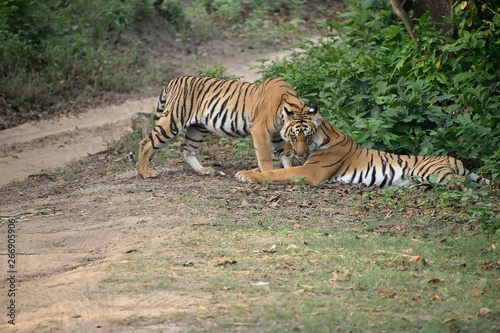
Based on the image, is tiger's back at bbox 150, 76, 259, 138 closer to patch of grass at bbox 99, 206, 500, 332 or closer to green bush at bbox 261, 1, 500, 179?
green bush at bbox 261, 1, 500, 179

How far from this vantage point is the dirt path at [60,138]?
30.4 ft

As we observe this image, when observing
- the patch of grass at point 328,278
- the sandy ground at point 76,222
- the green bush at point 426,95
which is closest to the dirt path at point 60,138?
the sandy ground at point 76,222

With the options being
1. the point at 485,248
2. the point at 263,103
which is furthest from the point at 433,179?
the point at 263,103

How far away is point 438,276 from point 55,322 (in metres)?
2.55

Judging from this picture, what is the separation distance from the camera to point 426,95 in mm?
7445

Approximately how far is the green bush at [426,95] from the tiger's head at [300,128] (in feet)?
2.65

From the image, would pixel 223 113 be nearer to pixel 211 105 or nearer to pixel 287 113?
pixel 211 105

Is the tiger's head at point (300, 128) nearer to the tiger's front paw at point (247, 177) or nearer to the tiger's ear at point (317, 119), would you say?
the tiger's ear at point (317, 119)

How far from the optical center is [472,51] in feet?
24.5

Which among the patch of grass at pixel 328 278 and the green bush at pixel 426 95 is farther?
the green bush at pixel 426 95

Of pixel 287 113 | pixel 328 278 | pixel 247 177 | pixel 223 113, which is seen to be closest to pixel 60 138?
pixel 223 113

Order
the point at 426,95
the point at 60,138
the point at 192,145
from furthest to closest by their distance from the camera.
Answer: the point at 60,138 → the point at 192,145 → the point at 426,95

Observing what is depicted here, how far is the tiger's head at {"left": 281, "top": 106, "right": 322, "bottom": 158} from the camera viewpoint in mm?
6766

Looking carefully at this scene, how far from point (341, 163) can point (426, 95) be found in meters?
1.48
